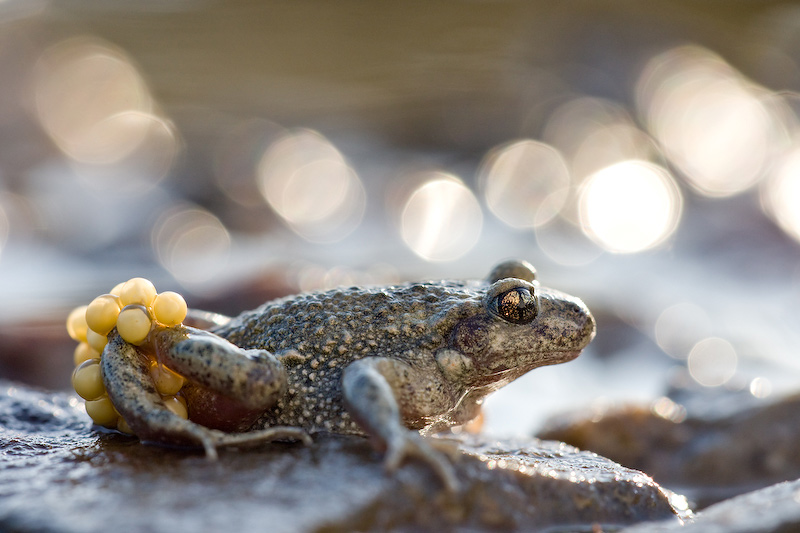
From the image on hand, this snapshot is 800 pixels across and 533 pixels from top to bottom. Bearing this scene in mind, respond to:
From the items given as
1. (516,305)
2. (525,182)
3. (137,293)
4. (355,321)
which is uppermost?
(525,182)

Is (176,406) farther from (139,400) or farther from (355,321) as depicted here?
(355,321)

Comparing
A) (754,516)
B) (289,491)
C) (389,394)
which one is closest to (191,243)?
(389,394)

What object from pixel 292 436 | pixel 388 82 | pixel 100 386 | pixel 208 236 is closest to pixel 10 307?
pixel 208 236

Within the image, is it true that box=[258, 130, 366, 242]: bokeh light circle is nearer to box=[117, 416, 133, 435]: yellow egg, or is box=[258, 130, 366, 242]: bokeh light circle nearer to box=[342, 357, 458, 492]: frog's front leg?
box=[117, 416, 133, 435]: yellow egg

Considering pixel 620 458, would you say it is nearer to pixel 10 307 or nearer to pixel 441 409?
pixel 441 409

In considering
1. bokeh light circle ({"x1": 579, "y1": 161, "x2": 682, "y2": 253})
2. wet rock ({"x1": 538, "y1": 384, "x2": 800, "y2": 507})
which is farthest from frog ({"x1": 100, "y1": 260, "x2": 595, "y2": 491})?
bokeh light circle ({"x1": 579, "y1": 161, "x2": 682, "y2": 253})

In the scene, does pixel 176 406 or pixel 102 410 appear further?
pixel 102 410
